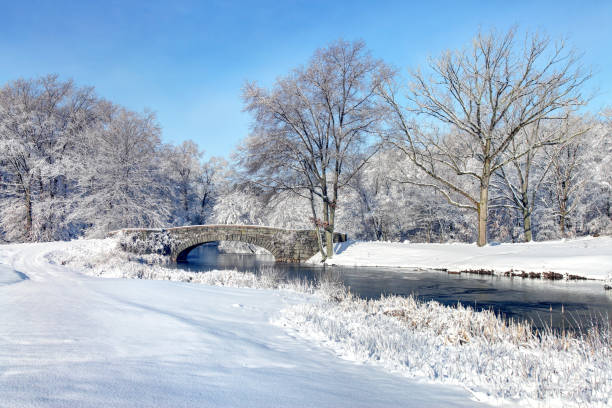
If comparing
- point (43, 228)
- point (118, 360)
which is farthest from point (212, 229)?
point (118, 360)

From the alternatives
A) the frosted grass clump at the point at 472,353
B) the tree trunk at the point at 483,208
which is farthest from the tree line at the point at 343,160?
the frosted grass clump at the point at 472,353

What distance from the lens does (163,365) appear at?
108 inches

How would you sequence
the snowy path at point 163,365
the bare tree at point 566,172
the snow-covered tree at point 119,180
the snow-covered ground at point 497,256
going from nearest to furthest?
the snowy path at point 163,365, the snow-covered ground at point 497,256, the bare tree at point 566,172, the snow-covered tree at point 119,180

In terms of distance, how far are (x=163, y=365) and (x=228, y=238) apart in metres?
22.5

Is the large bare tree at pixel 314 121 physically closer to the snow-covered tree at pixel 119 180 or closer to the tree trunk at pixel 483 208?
the tree trunk at pixel 483 208

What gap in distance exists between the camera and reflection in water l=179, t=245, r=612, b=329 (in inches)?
324

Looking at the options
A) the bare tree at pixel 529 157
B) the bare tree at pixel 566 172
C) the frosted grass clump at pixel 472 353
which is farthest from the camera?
the bare tree at pixel 566 172

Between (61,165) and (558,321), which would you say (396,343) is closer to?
(558,321)

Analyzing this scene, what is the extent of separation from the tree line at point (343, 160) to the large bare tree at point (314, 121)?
73 millimetres

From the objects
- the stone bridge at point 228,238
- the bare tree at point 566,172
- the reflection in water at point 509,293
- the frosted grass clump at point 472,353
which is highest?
the bare tree at point 566,172

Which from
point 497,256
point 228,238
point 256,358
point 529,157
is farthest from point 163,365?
point 529,157

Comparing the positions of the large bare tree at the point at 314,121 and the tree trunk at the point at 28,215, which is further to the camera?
the tree trunk at the point at 28,215

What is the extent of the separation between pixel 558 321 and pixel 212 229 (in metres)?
20.6

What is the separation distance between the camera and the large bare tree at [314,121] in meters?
19.6
